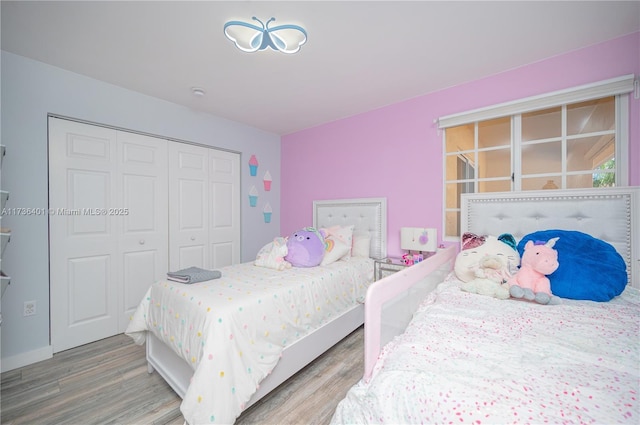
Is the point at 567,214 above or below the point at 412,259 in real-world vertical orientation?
above

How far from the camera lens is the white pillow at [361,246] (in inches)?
116

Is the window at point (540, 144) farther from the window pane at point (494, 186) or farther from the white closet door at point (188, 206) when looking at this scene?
the white closet door at point (188, 206)

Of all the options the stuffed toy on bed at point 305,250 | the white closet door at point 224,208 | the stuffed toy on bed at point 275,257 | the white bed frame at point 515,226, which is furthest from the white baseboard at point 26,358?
the white bed frame at point 515,226

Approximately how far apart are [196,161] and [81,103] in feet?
3.57

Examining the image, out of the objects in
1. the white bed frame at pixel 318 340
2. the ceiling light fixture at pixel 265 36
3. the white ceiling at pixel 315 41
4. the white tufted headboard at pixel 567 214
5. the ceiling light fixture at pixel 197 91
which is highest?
the white ceiling at pixel 315 41

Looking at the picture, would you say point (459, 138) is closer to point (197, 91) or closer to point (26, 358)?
point (197, 91)

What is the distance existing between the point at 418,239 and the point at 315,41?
6.46 ft

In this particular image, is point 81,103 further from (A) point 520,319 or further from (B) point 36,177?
(A) point 520,319

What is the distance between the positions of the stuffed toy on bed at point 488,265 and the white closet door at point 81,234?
10.1ft

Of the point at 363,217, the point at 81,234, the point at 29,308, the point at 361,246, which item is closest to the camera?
the point at 29,308

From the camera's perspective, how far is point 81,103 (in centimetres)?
228

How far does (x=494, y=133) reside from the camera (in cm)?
235

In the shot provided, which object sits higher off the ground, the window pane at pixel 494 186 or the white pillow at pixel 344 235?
the window pane at pixel 494 186

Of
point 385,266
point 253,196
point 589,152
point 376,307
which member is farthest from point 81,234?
point 589,152
